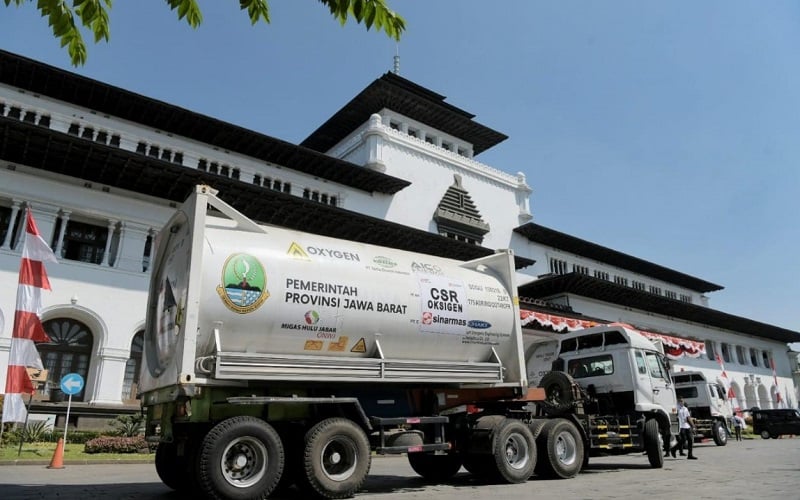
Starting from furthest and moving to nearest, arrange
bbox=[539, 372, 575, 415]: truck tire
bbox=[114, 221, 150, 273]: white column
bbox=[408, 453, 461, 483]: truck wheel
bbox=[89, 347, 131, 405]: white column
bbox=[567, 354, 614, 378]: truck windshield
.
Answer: bbox=[114, 221, 150, 273]: white column → bbox=[89, 347, 131, 405]: white column → bbox=[567, 354, 614, 378]: truck windshield → bbox=[539, 372, 575, 415]: truck tire → bbox=[408, 453, 461, 483]: truck wheel

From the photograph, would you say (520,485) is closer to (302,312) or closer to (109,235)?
(302,312)

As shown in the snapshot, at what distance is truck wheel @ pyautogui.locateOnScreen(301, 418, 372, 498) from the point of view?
23.9ft

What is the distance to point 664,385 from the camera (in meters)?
14.0

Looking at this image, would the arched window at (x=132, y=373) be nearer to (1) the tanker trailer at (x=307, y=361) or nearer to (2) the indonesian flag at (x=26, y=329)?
(2) the indonesian flag at (x=26, y=329)

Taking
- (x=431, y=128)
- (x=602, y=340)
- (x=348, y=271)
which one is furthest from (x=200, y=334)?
(x=431, y=128)

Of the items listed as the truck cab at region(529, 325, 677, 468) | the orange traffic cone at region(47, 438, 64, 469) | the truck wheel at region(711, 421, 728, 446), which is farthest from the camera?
the truck wheel at region(711, 421, 728, 446)

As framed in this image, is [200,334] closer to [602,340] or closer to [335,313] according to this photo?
[335,313]

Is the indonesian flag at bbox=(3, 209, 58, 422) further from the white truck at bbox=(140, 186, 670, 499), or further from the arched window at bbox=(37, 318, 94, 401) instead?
the white truck at bbox=(140, 186, 670, 499)

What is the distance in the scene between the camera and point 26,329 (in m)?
15.3

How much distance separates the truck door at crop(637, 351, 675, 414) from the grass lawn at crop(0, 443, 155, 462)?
1442cm

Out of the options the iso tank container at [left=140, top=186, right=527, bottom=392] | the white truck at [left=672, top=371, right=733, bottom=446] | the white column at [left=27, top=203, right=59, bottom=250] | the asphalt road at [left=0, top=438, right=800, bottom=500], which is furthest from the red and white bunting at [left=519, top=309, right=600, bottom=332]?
the white column at [left=27, top=203, right=59, bottom=250]

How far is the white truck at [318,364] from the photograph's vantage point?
7203mm

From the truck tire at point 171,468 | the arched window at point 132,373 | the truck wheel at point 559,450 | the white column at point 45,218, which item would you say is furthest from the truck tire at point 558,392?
the white column at point 45,218

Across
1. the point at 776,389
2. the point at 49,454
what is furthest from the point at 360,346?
the point at 776,389
